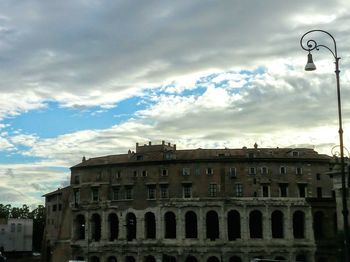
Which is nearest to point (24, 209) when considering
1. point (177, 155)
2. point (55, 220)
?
point (55, 220)

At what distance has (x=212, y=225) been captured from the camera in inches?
2317

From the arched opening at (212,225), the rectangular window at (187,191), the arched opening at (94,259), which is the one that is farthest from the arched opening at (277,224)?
the arched opening at (94,259)

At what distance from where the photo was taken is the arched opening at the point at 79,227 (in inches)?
2515

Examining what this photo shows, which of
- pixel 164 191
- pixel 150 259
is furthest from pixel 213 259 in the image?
pixel 164 191

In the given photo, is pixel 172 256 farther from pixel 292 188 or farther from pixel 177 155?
pixel 292 188

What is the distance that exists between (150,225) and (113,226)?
4844mm

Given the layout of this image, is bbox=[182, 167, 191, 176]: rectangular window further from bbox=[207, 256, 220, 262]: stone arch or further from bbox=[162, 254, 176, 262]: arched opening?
bbox=[207, 256, 220, 262]: stone arch

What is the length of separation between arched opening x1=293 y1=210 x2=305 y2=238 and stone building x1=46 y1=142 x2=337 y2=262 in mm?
106

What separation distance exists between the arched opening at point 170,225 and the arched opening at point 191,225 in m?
1.43

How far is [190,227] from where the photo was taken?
5919cm

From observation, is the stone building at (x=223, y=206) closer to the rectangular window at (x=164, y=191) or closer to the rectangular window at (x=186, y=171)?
the rectangular window at (x=164, y=191)

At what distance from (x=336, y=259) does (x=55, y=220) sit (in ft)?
117

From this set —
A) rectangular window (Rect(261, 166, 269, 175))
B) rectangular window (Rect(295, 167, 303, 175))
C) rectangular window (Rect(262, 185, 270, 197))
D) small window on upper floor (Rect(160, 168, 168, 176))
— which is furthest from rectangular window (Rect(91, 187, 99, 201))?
rectangular window (Rect(295, 167, 303, 175))

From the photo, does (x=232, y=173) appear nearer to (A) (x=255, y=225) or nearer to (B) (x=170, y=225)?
(A) (x=255, y=225)
